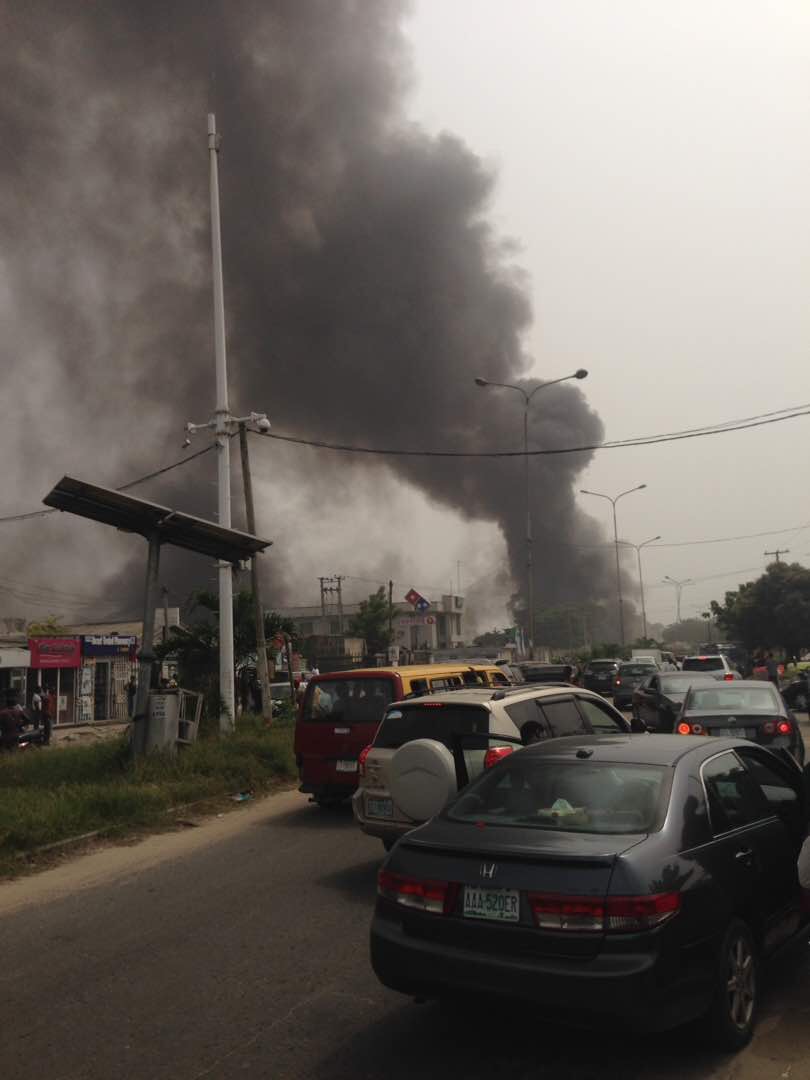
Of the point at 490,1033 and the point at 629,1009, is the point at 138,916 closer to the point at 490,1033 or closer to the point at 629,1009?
the point at 490,1033

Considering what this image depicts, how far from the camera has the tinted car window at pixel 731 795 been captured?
4.02 metres

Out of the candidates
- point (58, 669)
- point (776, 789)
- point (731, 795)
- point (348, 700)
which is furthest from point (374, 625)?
point (731, 795)

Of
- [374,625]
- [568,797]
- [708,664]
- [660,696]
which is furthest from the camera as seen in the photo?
[374,625]

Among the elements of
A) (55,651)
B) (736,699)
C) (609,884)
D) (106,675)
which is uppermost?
(55,651)

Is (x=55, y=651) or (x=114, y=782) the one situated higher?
(x=55, y=651)

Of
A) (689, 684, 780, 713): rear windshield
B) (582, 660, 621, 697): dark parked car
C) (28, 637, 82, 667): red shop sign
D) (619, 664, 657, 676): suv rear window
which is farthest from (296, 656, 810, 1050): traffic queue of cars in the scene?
(582, 660, 621, 697): dark parked car

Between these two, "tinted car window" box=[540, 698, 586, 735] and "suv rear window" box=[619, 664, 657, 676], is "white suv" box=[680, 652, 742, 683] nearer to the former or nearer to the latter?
"suv rear window" box=[619, 664, 657, 676]

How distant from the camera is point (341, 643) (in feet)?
209

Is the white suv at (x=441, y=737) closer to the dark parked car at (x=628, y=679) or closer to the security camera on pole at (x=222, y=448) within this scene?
the security camera on pole at (x=222, y=448)

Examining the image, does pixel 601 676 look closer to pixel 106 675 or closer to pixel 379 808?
pixel 106 675

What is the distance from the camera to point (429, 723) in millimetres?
6926

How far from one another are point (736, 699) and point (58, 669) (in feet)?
72.0

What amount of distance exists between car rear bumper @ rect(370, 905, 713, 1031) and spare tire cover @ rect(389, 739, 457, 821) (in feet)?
6.85

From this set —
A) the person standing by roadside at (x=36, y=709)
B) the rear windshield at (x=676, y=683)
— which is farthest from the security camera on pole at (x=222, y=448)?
the rear windshield at (x=676, y=683)
